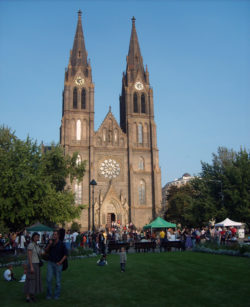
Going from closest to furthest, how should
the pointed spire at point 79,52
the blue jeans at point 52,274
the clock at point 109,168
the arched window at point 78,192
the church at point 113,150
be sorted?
the blue jeans at point 52,274, the arched window at point 78,192, the church at point 113,150, the clock at point 109,168, the pointed spire at point 79,52

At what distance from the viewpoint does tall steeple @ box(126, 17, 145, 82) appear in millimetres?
60472

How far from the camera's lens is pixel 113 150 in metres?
54.8

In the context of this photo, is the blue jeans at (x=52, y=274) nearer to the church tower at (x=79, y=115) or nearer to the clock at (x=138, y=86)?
the church tower at (x=79, y=115)

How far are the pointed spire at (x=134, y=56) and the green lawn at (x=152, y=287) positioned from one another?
51.7 meters

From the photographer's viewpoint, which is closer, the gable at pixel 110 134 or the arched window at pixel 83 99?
the gable at pixel 110 134

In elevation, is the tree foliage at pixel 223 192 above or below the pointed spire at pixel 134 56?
below

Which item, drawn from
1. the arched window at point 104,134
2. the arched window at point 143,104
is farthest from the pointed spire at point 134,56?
the arched window at point 104,134

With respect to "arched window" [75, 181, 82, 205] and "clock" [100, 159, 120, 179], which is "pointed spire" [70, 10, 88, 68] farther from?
"arched window" [75, 181, 82, 205]

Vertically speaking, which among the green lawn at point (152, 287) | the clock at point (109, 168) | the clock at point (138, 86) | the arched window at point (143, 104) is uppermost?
the clock at point (138, 86)

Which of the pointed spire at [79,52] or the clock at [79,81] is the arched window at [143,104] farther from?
the pointed spire at [79,52]

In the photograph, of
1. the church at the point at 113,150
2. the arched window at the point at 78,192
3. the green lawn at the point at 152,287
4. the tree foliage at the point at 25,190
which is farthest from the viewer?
the church at the point at 113,150

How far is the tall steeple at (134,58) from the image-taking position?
60472 millimetres

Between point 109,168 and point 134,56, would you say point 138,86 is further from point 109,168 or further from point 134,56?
point 109,168

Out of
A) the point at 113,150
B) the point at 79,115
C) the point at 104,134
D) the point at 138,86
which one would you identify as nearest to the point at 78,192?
the point at 113,150
